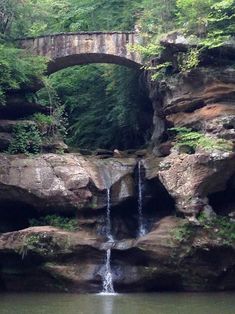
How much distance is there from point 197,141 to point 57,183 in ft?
17.2

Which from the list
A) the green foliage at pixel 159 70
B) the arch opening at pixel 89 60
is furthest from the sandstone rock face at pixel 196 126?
the arch opening at pixel 89 60

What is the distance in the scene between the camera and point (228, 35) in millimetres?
21266

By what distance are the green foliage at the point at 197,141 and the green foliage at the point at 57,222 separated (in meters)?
4.78

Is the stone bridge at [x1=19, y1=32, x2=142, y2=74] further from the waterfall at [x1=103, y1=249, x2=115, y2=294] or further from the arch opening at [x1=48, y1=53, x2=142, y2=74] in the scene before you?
the waterfall at [x1=103, y1=249, x2=115, y2=294]

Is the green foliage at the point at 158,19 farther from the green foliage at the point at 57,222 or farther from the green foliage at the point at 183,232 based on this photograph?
the green foliage at the point at 183,232

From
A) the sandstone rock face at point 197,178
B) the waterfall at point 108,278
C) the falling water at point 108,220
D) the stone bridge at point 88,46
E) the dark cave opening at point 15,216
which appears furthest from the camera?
the stone bridge at point 88,46

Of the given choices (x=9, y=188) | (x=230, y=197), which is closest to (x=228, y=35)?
(x=230, y=197)

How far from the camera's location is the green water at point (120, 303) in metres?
14.2

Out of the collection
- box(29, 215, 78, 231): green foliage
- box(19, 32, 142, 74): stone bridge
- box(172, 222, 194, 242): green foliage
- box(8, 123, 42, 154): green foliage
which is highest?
box(19, 32, 142, 74): stone bridge

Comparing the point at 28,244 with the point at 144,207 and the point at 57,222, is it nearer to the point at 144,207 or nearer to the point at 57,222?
the point at 57,222

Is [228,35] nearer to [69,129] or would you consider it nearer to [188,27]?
[188,27]

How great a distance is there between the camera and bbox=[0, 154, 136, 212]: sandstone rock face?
2100 centimetres

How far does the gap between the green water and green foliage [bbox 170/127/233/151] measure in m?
4.92

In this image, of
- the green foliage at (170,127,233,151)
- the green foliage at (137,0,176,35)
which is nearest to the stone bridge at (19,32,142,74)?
the green foliage at (137,0,176,35)
